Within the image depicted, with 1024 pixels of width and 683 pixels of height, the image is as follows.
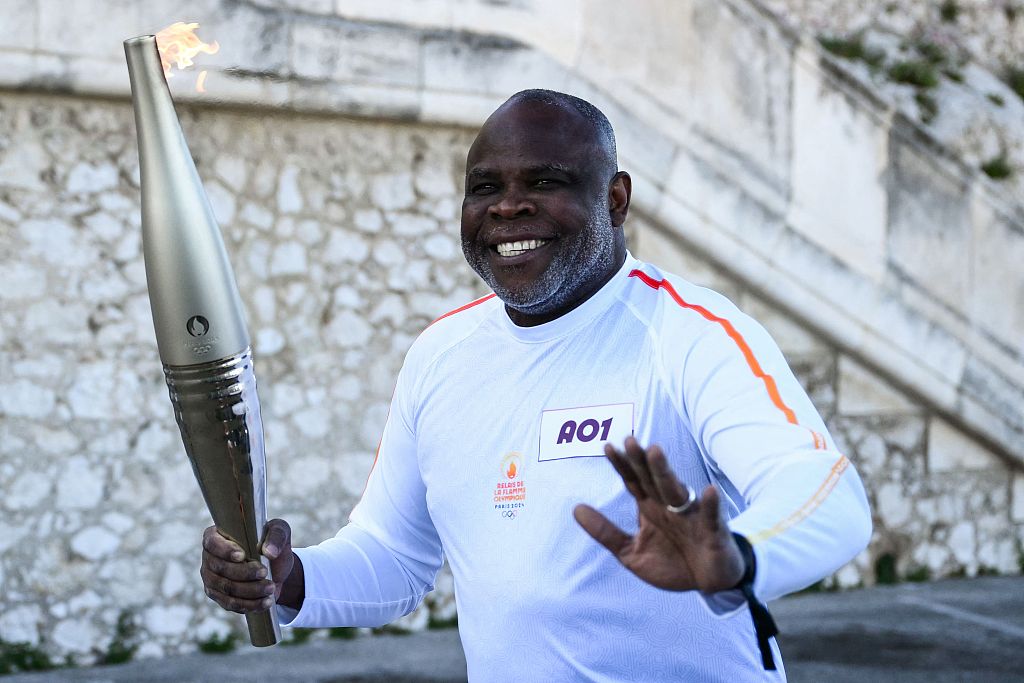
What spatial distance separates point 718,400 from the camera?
215cm

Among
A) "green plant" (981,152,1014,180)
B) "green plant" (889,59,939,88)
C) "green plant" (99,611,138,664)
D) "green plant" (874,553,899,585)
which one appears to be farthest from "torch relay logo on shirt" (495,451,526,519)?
"green plant" (889,59,939,88)

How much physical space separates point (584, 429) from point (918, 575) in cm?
598

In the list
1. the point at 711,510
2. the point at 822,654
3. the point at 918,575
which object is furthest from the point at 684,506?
the point at 918,575

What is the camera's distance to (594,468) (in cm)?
232

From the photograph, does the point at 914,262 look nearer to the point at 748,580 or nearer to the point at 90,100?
the point at 90,100

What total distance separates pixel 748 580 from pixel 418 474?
107 centimetres

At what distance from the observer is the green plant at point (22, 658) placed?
19.2ft

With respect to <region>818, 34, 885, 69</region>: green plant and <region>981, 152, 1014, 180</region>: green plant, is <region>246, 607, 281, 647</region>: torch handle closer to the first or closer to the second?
<region>981, 152, 1014, 180</region>: green plant

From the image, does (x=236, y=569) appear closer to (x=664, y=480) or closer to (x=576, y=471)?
(x=576, y=471)

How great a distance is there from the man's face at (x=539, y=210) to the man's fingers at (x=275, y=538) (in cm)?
63

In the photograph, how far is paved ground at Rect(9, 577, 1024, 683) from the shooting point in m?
5.78

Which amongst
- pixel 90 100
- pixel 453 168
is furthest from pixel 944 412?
pixel 90 100

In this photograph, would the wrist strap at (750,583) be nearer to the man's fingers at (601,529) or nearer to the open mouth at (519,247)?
the man's fingers at (601,529)

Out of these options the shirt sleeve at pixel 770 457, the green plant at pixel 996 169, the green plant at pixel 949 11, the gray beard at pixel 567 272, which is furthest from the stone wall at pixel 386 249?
the shirt sleeve at pixel 770 457
